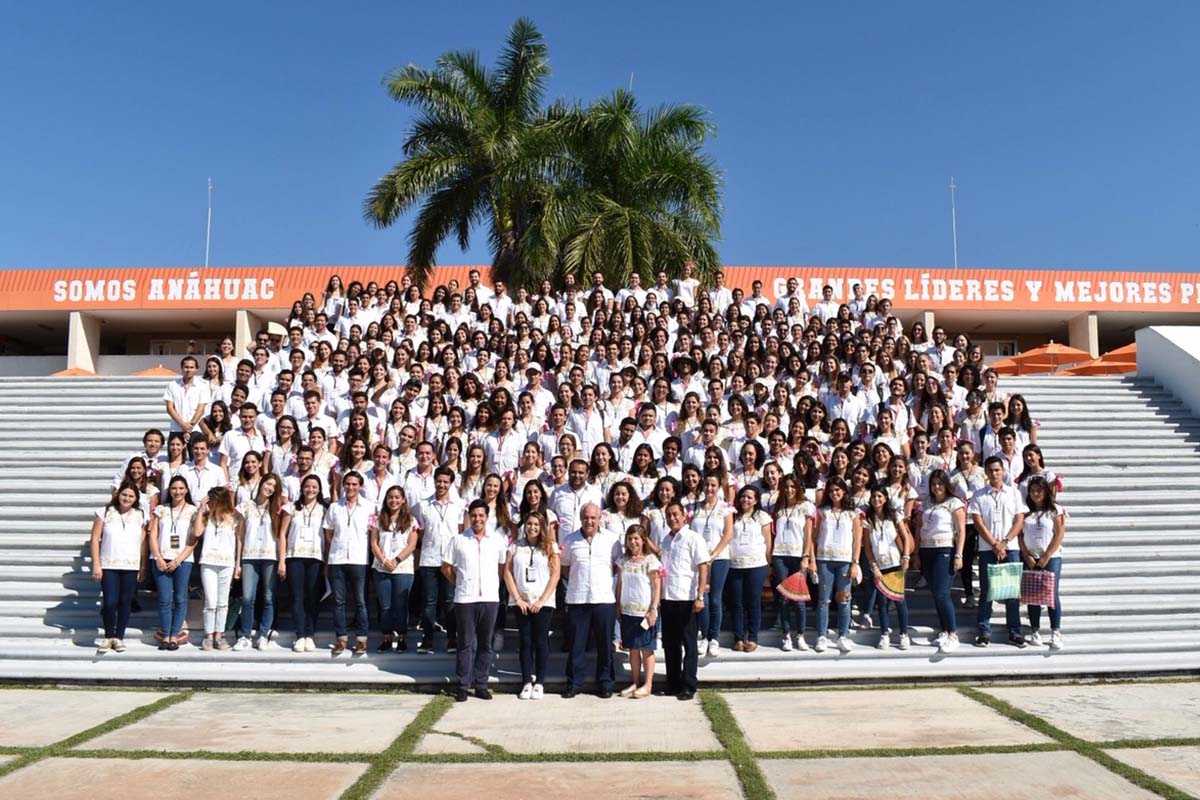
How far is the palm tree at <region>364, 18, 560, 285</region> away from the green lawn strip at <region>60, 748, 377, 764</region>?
46.1 feet

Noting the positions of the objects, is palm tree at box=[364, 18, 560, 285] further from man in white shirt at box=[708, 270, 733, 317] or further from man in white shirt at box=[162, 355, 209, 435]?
man in white shirt at box=[162, 355, 209, 435]

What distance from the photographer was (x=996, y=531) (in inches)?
351

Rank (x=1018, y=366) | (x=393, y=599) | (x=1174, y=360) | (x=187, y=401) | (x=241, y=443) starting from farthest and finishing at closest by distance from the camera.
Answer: (x=1018, y=366) < (x=1174, y=360) < (x=187, y=401) < (x=241, y=443) < (x=393, y=599)


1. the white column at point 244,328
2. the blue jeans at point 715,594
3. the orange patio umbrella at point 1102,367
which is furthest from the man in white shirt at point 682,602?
the white column at point 244,328

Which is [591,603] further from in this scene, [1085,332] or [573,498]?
[1085,332]

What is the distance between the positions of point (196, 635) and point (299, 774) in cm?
393

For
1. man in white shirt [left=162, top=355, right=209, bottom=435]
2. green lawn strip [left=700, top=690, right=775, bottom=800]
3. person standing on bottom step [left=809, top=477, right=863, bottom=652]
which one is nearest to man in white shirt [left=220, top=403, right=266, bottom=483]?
man in white shirt [left=162, top=355, right=209, bottom=435]

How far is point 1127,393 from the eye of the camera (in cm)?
1442

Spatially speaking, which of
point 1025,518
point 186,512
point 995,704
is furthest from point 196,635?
point 1025,518

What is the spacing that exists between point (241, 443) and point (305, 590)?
6.74 feet

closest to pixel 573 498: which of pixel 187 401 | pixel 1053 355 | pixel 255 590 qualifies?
pixel 255 590

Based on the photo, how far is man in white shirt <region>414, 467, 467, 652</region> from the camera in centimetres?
852

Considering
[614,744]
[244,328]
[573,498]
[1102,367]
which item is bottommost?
[614,744]

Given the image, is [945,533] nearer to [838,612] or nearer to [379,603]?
[838,612]
